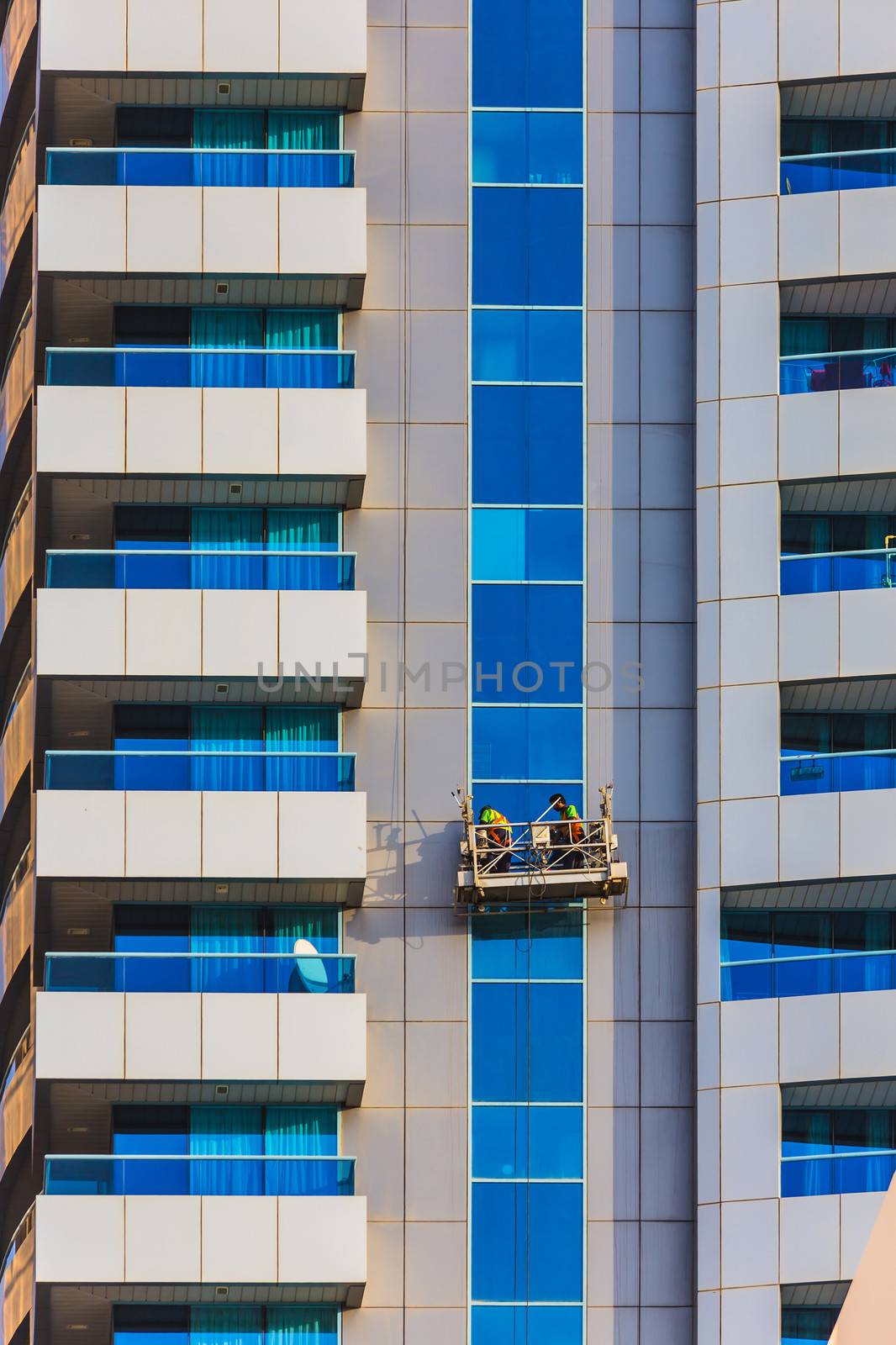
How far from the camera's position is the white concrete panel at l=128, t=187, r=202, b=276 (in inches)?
1451

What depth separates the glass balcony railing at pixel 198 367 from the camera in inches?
1452

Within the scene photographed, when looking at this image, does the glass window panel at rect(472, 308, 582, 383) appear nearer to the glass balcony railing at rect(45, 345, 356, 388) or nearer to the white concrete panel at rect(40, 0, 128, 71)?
the glass balcony railing at rect(45, 345, 356, 388)

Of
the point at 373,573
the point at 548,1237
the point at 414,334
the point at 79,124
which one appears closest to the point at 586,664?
the point at 373,573

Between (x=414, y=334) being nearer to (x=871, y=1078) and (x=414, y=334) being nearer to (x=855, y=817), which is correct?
(x=855, y=817)

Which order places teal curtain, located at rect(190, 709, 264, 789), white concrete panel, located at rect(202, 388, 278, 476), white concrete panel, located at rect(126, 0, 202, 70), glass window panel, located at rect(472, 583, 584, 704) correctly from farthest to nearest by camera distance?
white concrete panel, located at rect(126, 0, 202, 70), teal curtain, located at rect(190, 709, 264, 789), glass window panel, located at rect(472, 583, 584, 704), white concrete panel, located at rect(202, 388, 278, 476)

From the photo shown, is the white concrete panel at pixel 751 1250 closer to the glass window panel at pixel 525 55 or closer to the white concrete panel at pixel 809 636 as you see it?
the white concrete panel at pixel 809 636

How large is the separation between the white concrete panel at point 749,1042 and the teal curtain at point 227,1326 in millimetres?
8997

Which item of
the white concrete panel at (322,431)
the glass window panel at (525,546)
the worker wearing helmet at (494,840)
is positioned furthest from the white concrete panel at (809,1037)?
the white concrete panel at (322,431)

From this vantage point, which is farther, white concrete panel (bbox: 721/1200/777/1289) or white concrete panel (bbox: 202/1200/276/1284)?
white concrete panel (bbox: 721/1200/777/1289)

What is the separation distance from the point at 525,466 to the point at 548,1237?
13.6m

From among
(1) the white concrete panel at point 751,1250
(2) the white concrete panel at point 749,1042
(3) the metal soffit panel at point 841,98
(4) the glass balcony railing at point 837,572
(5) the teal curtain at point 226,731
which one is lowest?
(1) the white concrete panel at point 751,1250

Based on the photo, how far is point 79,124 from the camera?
128ft

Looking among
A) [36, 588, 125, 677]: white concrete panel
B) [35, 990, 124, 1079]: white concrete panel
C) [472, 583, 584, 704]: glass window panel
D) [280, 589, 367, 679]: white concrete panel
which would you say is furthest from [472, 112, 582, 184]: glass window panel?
[35, 990, 124, 1079]: white concrete panel

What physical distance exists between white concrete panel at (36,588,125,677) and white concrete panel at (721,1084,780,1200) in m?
13.0
